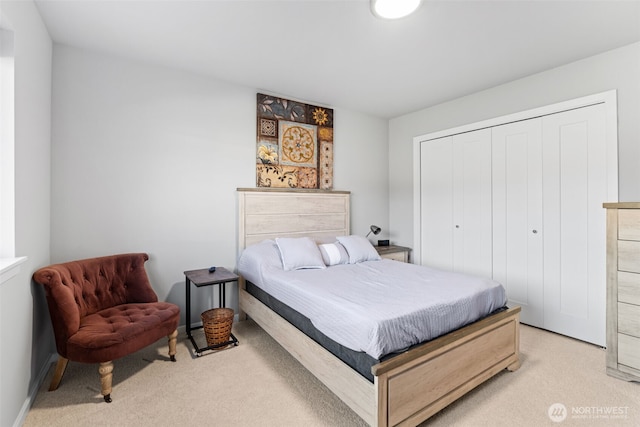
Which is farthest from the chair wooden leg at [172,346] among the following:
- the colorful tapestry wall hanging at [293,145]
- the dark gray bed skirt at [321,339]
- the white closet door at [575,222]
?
the white closet door at [575,222]

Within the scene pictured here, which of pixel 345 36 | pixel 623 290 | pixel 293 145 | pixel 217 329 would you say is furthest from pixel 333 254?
pixel 623 290

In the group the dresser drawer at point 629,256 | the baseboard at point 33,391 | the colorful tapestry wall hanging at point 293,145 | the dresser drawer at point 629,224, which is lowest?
the baseboard at point 33,391

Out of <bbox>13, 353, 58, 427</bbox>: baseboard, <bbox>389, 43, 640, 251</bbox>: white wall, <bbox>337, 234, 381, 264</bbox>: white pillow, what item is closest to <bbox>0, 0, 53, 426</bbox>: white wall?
<bbox>13, 353, 58, 427</bbox>: baseboard

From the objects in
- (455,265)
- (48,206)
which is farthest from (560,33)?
(48,206)

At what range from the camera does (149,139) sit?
9.23ft

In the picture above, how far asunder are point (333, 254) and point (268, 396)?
148 cm

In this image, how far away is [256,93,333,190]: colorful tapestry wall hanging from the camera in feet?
11.3

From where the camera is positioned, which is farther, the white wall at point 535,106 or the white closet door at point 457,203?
the white closet door at point 457,203

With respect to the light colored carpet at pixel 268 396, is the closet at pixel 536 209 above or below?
above

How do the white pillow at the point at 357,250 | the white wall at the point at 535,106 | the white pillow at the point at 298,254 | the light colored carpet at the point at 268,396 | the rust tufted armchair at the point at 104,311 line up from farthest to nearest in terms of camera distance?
the white pillow at the point at 357,250
the white pillow at the point at 298,254
the white wall at the point at 535,106
the rust tufted armchair at the point at 104,311
the light colored carpet at the point at 268,396

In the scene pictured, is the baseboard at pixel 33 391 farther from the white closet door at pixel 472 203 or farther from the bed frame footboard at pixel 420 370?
the white closet door at pixel 472 203

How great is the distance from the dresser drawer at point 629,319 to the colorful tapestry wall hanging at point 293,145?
9.60 feet

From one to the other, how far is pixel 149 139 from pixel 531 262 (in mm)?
3995

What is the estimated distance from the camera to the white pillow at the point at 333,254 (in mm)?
3094
